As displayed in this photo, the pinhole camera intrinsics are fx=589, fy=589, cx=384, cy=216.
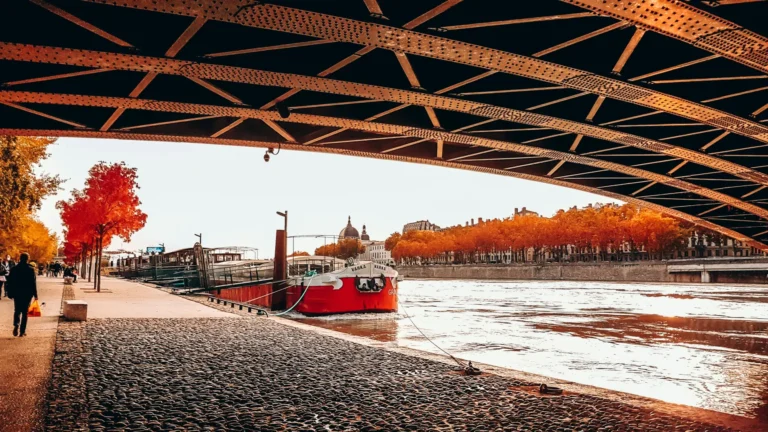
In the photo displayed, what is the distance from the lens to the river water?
33.3 feet

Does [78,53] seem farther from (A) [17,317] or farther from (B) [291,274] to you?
(B) [291,274]

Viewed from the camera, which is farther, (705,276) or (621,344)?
(705,276)

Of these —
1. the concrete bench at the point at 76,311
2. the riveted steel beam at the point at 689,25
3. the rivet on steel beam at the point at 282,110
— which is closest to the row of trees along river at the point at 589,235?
the riveted steel beam at the point at 689,25

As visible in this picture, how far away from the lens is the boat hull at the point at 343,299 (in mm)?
26031

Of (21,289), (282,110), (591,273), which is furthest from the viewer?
(591,273)

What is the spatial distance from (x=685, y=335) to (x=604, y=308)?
13.1 meters

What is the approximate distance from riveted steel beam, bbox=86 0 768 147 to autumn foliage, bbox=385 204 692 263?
279 ft

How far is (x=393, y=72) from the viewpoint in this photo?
436 inches

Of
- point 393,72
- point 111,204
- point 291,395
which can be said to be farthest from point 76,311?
point 111,204

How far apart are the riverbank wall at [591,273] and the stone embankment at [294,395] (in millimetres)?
69419

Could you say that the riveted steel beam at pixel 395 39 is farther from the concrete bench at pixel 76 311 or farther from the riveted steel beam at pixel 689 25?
the concrete bench at pixel 76 311

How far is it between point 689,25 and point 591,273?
83985 mm

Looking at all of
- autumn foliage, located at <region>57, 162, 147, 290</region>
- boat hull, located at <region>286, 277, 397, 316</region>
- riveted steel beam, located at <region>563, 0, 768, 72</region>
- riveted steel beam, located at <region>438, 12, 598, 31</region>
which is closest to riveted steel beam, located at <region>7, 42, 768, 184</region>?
riveted steel beam, located at <region>438, 12, 598, 31</region>

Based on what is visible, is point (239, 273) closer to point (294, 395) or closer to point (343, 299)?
point (343, 299)
